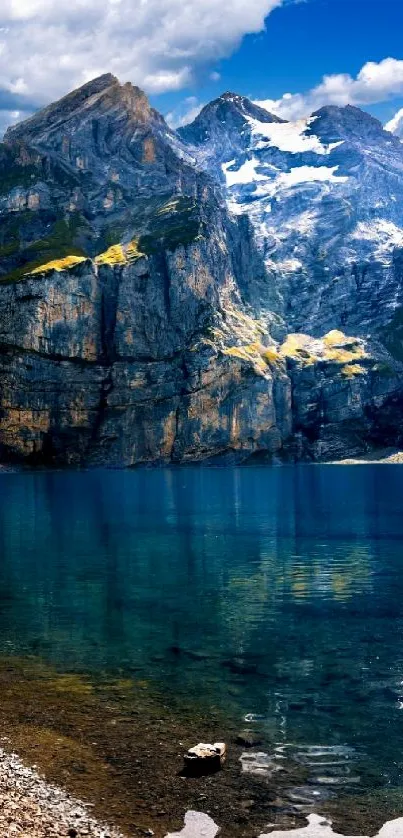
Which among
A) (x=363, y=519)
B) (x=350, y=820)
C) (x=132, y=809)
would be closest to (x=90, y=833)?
(x=132, y=809)

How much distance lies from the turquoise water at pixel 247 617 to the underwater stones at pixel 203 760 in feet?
12.1

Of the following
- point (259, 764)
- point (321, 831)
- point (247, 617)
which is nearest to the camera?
point (321, 831)

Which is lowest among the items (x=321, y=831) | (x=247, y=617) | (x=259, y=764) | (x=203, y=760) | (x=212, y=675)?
(x=321, y=831)

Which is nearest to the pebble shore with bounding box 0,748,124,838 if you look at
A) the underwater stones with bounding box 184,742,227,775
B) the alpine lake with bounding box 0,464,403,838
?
the alpine lake with bounding box 0,464,403,838

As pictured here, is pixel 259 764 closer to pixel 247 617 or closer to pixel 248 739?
pixel 248 739

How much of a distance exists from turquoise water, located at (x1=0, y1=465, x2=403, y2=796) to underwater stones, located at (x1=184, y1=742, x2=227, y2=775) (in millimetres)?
3690

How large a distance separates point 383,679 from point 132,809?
68.3ft

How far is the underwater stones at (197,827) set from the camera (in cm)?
2858

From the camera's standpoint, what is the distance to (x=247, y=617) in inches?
2488

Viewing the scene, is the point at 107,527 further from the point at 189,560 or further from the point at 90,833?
the point at 90,833

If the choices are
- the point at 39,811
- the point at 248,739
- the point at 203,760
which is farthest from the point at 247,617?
the point at 39,811

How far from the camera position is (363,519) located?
422ft

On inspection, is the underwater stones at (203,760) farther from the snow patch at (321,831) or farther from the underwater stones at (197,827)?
the snow patch at (321,831)

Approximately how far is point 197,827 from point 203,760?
14.4ft
